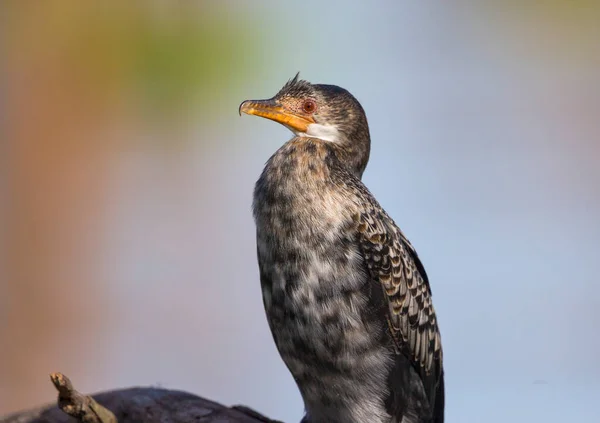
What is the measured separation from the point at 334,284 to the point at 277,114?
1.17m

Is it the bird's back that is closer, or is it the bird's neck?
the bird's back

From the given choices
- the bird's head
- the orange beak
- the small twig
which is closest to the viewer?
the small twig

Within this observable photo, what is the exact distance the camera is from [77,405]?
225 inches

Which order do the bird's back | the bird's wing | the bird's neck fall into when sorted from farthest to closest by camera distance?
the bird's neck
the bird's wing
the bird's back

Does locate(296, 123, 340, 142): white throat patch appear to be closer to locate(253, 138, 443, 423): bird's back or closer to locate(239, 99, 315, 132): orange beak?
locate(239, 99, 315, 132): orange beak

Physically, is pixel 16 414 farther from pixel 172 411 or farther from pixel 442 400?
pixel 442 400

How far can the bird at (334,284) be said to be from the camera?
5934 millimetres

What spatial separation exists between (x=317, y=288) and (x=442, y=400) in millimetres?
1412

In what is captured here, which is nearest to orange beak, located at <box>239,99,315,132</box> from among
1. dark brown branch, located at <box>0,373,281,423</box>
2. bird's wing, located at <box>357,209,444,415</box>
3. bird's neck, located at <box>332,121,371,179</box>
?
bird's neck, located at <box>332,121,371,179</box>

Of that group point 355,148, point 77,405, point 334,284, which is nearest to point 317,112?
point 355,148

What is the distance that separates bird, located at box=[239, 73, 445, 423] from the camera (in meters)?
5.93

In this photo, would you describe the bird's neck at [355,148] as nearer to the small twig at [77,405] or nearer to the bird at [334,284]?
the bird at [334,284]

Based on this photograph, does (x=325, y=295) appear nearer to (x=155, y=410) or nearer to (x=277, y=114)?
(x=277, y=114)

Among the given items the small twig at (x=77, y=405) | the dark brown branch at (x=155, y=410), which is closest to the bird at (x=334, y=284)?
the dark brown branch at (x=155, y=410)
